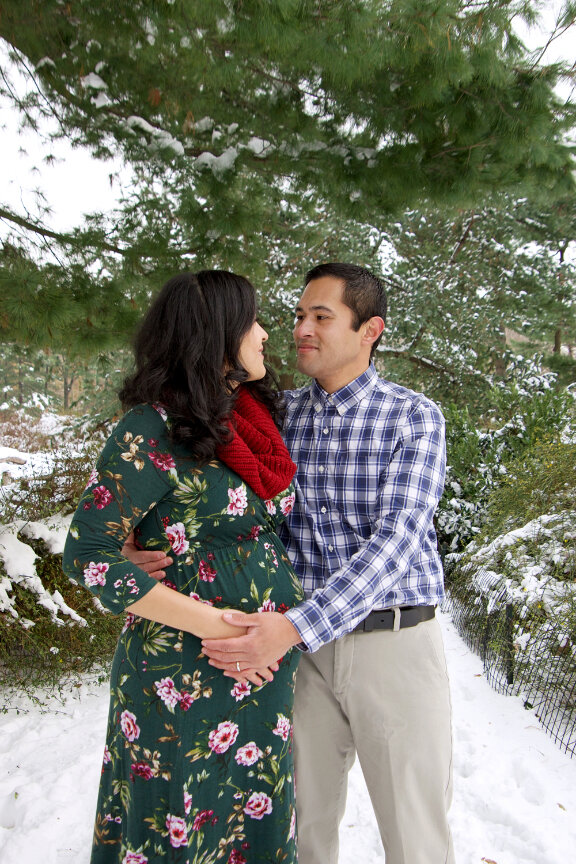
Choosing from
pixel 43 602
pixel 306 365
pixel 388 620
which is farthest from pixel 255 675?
pixel 43 602

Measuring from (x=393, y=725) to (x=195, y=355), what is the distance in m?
1.14

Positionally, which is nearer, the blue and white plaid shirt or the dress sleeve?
the dress sleeve

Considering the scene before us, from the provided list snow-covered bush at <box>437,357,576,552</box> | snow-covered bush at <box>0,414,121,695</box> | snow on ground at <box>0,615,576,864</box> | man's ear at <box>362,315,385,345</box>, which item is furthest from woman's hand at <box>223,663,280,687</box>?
snow-covered bush at <box>437,357,576,552</box>

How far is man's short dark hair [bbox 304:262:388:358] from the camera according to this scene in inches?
75.7

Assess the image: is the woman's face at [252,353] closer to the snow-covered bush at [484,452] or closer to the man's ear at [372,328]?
the man's ear at [372,328]

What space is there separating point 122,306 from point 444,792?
2.83 meters

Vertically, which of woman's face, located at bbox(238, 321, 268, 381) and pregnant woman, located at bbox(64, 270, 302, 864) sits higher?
woman's face, located at bbox(238, 321, 268, 381)

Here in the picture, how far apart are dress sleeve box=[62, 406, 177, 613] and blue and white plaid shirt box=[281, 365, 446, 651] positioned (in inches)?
17.2

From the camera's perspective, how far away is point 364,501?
1.80m

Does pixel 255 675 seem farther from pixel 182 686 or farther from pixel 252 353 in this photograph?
pixel 252 353

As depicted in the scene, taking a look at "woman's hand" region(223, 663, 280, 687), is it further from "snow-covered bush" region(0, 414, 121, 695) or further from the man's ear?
"snow-covered bush" region(0, 414, 121, 695)

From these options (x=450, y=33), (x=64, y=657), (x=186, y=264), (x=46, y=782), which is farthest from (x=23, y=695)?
(x=450, y=33)

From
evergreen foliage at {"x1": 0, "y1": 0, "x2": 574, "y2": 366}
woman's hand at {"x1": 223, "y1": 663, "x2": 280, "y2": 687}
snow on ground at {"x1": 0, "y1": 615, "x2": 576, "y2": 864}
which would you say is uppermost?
evergreen foliage at {"x1": 0, "y1": 0, "x2": 574, "y2": 366}

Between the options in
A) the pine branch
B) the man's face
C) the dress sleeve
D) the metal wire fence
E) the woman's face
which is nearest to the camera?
the dress sleeve
